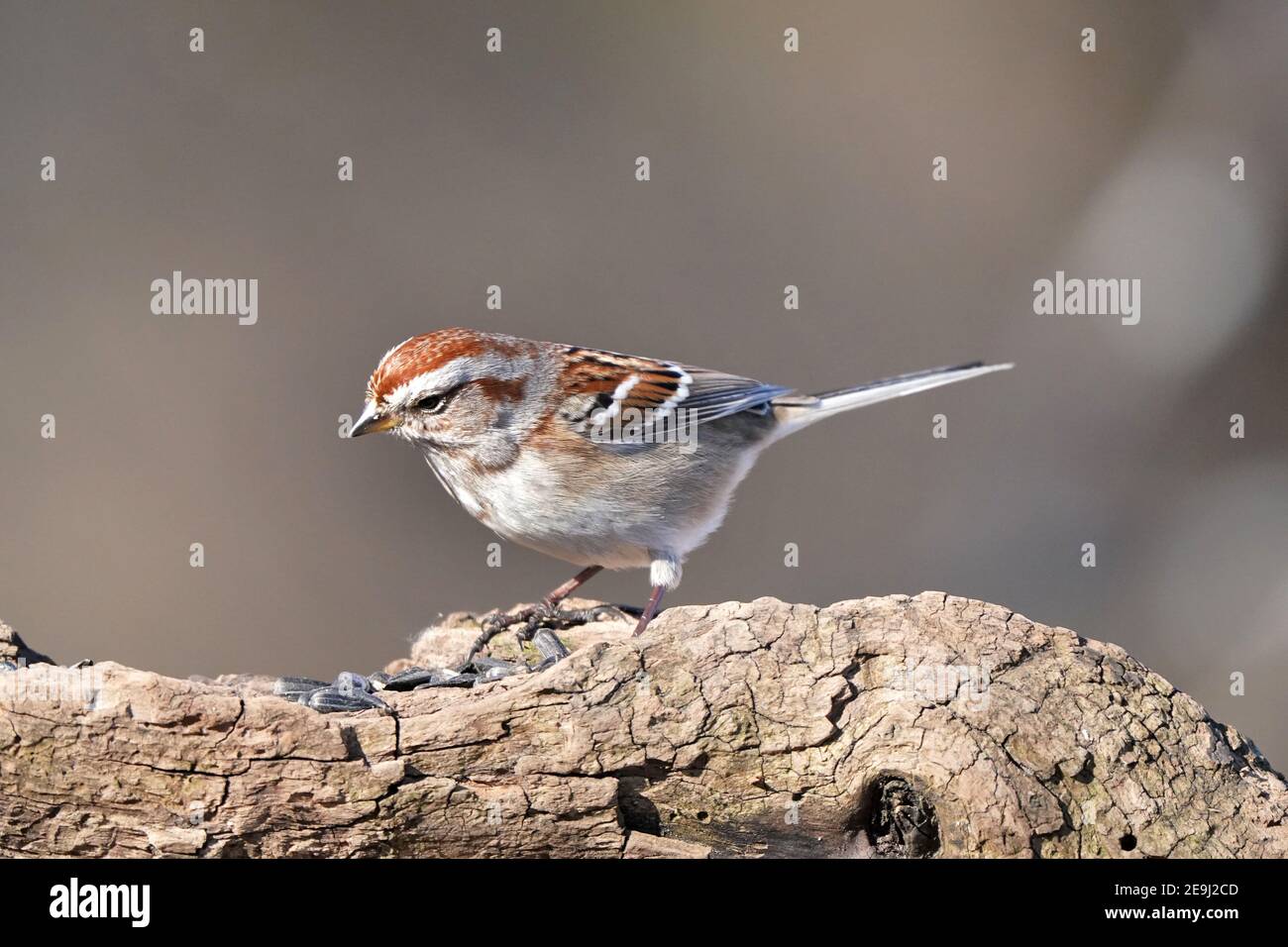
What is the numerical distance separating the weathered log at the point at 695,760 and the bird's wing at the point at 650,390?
170 centimetres

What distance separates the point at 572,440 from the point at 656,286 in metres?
3.61

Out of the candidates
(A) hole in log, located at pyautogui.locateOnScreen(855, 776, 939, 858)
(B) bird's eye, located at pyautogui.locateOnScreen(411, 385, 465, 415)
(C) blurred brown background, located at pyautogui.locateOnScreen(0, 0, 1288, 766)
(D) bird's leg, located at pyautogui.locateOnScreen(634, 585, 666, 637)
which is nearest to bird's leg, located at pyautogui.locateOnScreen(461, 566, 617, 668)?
(D) bird's leg, located at pyautogui.locateOnScreen(634, 585, 666, 637)

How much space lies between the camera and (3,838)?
11.6ft

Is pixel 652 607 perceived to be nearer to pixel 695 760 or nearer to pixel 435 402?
pixel 435 402

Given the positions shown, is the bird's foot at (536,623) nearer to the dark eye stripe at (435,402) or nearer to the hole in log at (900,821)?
the dark eye stripe at (435,402)

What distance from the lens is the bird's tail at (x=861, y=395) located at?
218 inches

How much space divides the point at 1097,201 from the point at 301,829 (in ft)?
23.0

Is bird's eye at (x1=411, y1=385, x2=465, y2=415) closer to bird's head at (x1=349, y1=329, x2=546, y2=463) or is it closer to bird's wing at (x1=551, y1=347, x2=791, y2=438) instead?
bird's head at (x1=349, y1=329, x2=546, y2=463)

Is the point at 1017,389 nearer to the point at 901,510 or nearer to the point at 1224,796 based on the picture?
the point at 901,510

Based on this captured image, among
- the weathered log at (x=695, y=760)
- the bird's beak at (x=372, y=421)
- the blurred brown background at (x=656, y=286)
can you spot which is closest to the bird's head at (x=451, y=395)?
the bird's beak at (x=372, y=421)

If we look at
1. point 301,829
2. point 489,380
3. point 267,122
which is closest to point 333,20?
point 267,122

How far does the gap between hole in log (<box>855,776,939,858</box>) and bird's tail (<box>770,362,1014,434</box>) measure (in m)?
2.26

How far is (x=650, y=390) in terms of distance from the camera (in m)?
5.57

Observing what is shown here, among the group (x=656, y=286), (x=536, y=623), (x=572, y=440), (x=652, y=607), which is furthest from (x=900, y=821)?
(x=656, y=286)
